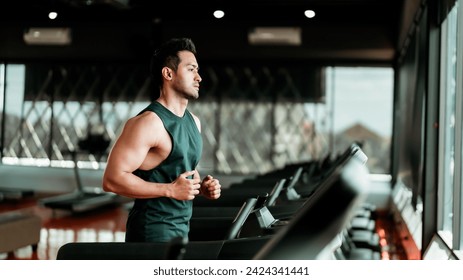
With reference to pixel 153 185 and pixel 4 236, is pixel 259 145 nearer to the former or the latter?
pixel 4 236

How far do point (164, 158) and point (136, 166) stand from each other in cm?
9

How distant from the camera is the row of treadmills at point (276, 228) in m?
0.79

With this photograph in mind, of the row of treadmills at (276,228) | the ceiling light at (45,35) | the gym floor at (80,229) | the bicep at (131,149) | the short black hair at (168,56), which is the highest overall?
the ceiling light at (45,35)

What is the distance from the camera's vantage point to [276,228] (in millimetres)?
1684

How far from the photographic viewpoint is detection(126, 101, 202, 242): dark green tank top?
171 cm

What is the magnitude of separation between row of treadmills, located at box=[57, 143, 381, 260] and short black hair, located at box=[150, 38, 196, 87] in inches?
17.1

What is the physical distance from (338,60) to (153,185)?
5.31m

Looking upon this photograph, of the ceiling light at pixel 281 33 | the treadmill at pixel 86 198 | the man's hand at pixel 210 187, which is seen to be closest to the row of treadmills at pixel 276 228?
the man's hand at pixel 210 187

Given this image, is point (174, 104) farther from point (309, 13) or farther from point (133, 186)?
point (309, 13)

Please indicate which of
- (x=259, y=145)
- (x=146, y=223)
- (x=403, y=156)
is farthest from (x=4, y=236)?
(x=259, y=145)

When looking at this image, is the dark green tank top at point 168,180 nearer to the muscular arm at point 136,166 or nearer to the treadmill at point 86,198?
the muscular arm at point 136,166

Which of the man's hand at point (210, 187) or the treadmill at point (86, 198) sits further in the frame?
the treadmill at point (86, 198)
